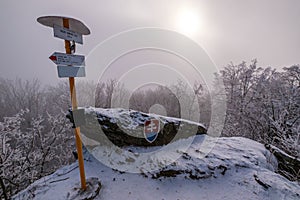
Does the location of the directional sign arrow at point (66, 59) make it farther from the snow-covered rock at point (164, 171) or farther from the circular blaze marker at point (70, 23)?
the snow-covered rock at point (164, 171)

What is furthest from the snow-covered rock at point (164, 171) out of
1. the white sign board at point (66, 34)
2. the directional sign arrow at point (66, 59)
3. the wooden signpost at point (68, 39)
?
the white sign board at point (66, 34)

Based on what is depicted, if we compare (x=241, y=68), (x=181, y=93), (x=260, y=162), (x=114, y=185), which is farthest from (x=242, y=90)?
(x=114, y=185)

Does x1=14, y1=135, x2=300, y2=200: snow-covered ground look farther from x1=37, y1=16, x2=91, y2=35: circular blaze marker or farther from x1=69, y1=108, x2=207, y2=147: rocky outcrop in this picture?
x1=37, y1=16, x2=91, y2=35: circular blaze marker

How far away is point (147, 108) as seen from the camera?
15180 mm

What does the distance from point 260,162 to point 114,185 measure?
Result: 4066 mm

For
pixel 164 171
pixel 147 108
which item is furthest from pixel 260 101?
pixel 164 171

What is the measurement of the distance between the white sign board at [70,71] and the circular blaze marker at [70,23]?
2.53ft

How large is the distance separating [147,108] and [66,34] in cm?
1282

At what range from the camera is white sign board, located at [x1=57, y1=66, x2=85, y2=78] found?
95.7 inches

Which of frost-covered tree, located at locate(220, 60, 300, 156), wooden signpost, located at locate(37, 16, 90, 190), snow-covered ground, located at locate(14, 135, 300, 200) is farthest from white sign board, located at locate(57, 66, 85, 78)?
frost-covered tree, located at locate(220, 60, 300, 156)

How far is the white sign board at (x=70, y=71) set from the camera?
243 cm

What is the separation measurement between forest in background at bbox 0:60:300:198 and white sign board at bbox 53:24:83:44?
423 cm

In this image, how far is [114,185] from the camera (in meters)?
3.43

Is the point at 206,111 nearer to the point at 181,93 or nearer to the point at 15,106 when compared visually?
the point at 181,93
